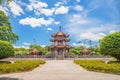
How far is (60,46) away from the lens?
242ft

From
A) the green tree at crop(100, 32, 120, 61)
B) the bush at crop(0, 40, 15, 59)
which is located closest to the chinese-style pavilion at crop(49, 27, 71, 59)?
the green tree at crop(100, 32, 120, 61)

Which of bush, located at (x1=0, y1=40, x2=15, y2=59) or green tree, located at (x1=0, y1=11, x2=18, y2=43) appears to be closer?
bush, located at (x1=0, y1=40, x2=15, y2=59)

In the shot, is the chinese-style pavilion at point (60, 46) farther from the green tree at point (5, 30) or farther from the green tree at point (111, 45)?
the green tree at point (111, 45)

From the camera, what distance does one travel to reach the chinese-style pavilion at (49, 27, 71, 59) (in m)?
72.1

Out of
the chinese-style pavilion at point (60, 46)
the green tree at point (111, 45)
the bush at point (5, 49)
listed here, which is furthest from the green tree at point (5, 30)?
the chinese-style pavilion at point (60, 46)

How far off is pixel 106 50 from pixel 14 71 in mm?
19583

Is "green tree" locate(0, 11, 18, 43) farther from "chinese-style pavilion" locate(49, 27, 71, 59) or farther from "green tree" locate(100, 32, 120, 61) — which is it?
"chinese-style pavilion" locate(49, 27, 71, 59)

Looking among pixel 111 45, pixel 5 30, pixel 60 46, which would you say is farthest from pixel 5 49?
pixel 60 46

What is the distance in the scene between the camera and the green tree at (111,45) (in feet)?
122

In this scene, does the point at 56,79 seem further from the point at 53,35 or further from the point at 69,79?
the point at 53,35

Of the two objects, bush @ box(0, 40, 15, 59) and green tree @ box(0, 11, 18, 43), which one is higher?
green tree @ box(0, 11, 18, 43)

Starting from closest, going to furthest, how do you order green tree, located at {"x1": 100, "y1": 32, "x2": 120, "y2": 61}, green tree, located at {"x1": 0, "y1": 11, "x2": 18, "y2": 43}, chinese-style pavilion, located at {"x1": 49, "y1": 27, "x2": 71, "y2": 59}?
green tree, located at {"x1": 100, "y1": 32, "x2": 120, "y2": 61}
green tree, located at {"x1": 0, "y1": 11, "x2": 18, "y2": 43}
chinese-style pavilion, located at {"x1": 49, "y1": 27, "x2": 71, "y2": 59}

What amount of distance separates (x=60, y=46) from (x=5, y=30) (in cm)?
2838

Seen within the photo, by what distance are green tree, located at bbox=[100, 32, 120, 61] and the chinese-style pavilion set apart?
108 feet
